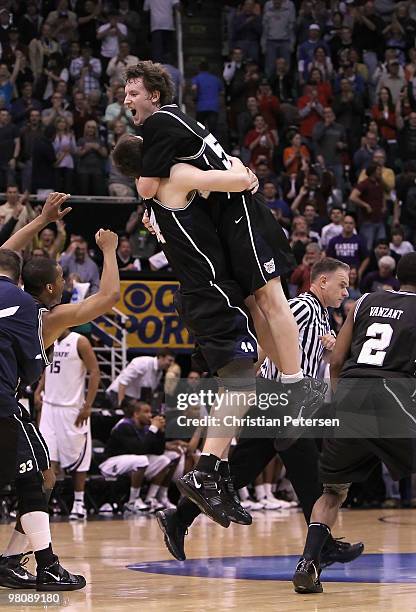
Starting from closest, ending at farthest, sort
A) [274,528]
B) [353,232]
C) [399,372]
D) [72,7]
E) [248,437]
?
[399,372], [248,437], [274,528], [353,232], [72,7]

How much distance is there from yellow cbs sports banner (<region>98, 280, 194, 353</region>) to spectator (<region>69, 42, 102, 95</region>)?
4850mm

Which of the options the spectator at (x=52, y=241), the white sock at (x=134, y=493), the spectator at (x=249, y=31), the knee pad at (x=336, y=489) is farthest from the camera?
the spectator at (x=249, y=31)

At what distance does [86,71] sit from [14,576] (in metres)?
14.0

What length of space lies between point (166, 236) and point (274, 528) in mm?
6100

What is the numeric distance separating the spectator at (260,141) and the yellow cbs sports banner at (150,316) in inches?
158

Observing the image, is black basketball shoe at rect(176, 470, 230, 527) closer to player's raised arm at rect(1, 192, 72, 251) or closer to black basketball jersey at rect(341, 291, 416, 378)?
black basketball jersey at rect(341, 291, 416, 378)

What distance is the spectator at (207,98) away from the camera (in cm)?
2066

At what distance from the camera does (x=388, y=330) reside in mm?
7047

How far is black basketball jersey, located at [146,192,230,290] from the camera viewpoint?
6.40m

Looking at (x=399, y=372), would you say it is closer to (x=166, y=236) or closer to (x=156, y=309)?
(x=166, y=236)

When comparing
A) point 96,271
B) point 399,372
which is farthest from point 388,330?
point 96,271

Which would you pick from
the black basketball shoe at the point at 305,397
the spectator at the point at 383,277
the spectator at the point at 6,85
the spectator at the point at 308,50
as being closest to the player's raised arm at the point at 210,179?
the black basketball shoe at the point at 305,397

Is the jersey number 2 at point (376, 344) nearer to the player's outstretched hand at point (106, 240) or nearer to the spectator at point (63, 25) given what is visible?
the player's outstretched hand at point (106, 240)

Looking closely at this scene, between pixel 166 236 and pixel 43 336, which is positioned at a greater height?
pixel 166 236
